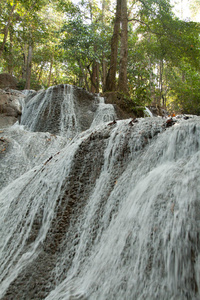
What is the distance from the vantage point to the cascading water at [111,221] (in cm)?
167

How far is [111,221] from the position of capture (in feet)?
8.07

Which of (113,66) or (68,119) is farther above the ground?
(113,66)

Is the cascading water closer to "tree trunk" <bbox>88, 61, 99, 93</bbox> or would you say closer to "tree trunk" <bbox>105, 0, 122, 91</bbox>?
"tree trunk" <bbox>105, 0, 122, 91</bbox>

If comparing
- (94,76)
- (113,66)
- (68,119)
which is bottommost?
(68,119)

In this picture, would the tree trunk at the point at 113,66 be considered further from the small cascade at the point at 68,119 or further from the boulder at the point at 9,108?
the boulder at the point at 9,108

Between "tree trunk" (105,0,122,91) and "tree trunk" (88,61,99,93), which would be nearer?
"tree trunk" (105,0,122,91)

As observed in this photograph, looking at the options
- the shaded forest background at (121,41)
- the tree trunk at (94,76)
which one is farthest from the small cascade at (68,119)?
the tree trunk at (94,76)

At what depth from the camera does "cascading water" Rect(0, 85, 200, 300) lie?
1.67m

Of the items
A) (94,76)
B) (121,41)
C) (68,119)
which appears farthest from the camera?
(94,76)

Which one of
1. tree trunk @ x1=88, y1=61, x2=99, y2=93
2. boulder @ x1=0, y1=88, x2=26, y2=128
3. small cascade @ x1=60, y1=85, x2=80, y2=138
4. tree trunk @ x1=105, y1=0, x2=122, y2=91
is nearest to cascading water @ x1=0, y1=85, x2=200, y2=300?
small cascade @ x1=60, y1=85, x2=80, y2=138

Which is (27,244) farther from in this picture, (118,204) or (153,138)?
(153,138)

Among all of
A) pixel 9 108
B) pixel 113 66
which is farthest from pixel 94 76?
pixel 9 108

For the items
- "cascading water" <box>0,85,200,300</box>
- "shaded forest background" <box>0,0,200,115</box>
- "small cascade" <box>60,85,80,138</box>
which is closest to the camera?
"cascading water" <box>0,85,200,300</box>

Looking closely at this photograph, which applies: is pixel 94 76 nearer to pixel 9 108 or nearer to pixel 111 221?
pixel 9 108
